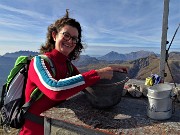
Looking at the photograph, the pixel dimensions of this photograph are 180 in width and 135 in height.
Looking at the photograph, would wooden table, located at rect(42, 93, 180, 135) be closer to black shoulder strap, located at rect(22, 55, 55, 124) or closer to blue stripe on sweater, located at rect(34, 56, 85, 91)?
black shoulder strap, located at rect(22, 55, 55, 124)

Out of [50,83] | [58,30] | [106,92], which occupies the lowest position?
[106,92]

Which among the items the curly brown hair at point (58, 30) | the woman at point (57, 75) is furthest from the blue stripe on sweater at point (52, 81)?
the curly brown hair at point (58, 30)

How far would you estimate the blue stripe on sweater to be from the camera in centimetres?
283

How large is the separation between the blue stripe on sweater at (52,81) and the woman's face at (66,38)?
52 cm

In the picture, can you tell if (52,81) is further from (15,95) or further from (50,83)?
(15,95)

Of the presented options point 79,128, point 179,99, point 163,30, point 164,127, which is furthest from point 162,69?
point 79,128

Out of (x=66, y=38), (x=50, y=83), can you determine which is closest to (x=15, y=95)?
(x=50, y=83)

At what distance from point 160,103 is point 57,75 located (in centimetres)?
143

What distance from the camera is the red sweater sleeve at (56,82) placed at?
9.30 feet

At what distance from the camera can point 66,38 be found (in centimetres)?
344

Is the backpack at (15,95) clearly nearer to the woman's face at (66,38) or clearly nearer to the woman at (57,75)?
the woman at (57,75)

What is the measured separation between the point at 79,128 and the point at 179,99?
2.09 meters

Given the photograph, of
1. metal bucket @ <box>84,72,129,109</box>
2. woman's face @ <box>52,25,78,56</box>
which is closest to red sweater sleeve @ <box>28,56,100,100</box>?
metal bucket @ <box>84,72,129,109</box>

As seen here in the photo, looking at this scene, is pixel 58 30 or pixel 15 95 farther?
pixel 58 30
